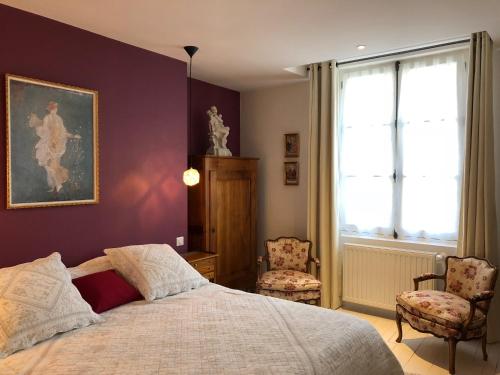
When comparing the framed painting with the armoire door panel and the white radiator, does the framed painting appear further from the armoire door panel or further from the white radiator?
the white radiator

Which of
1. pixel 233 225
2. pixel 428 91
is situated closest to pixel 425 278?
pixel 428 91

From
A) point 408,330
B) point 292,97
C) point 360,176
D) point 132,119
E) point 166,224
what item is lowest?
point 408,330

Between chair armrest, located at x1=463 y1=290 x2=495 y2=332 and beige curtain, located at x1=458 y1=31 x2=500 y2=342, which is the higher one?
beige curtain, located at x1=458 y1=31 x2=500 y2=342

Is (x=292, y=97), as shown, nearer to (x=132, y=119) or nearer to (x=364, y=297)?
(x=132, y=119)

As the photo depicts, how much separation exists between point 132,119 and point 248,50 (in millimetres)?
1259

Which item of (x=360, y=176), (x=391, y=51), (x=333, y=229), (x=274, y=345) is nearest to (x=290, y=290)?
(x=333, y=229)

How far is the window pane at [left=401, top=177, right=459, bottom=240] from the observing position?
385 centimetres

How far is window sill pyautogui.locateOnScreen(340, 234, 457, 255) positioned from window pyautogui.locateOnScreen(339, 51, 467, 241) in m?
0.07

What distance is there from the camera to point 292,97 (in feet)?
16.2

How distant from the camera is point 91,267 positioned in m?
2.98

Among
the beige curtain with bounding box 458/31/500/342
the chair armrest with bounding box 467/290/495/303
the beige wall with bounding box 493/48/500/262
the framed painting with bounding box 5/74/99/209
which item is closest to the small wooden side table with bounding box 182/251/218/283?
the framed painting with bounding box 5/74/99/209

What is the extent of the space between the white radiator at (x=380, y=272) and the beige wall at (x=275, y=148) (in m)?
0.79

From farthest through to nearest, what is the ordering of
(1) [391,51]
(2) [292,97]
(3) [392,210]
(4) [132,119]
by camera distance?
1. (2) [292,97]
2. (3) [392,210]
3. (1) [391,51]
4. (4) [132,119]

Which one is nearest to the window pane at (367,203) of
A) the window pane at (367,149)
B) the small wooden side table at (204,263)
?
the window pane at (367,149)
